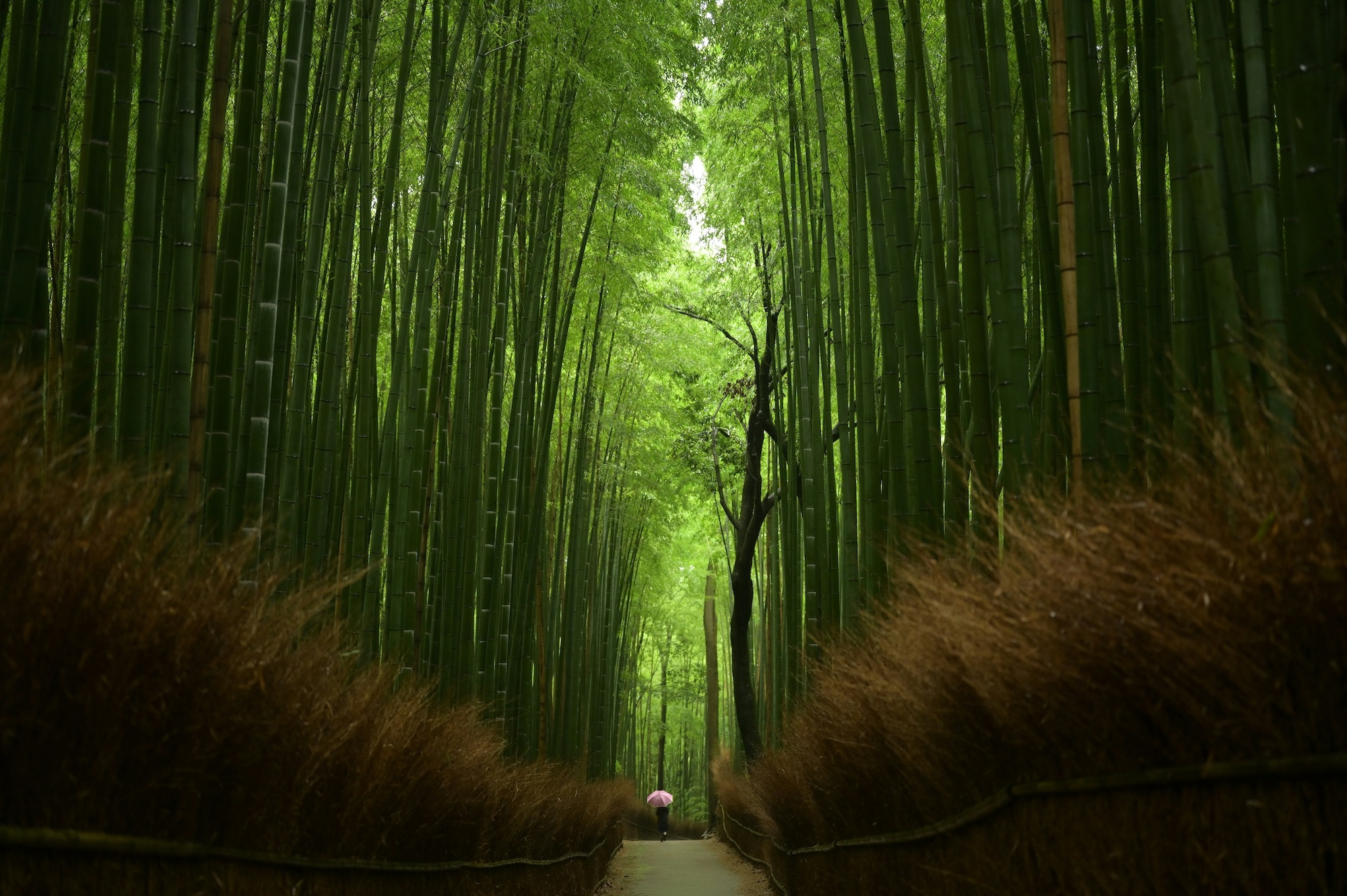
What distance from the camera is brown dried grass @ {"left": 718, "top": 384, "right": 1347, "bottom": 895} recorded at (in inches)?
48.2

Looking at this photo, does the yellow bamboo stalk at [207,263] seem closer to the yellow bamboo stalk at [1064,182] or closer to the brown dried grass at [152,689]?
the brown dried grass at [152,689]

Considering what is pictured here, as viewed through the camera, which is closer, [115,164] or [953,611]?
[953,611]

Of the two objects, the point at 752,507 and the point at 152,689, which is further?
the point at 752,507

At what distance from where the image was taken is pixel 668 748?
25750 mm

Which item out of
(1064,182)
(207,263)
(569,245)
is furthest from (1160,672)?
(569,245)

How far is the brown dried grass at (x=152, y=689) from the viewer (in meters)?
1.36

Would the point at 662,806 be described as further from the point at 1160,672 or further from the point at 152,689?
the point at 1160,672

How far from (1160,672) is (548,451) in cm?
493

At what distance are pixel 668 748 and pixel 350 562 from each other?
22.8 meters

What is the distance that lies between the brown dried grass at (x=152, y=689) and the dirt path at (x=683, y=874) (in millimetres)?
4562

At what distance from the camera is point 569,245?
23.0 feet

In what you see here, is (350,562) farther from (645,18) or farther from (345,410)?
(645,18)

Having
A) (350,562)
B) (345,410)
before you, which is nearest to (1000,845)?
(350,562)

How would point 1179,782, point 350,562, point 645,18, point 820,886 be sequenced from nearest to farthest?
point 1179,782, point 350,562, point 820,886, point 645,18
